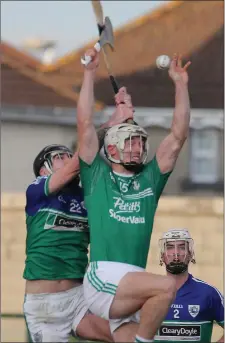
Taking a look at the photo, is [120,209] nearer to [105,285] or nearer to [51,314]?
[105,285]

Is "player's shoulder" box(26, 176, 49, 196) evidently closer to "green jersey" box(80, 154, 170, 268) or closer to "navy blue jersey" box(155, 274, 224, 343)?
"green jersey" box(80, 154, 170, 268)

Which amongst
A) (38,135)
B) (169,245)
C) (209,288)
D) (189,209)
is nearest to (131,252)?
(169,245)

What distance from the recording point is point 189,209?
15672 millimetres

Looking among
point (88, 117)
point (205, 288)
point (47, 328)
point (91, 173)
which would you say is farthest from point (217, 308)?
point (88, 117)

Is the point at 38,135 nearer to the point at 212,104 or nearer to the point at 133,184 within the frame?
the point at 212,104

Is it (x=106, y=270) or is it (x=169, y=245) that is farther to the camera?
(x=169, y=245)

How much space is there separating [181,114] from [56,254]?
1560 mm

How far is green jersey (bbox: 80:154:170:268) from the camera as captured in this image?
5863mm

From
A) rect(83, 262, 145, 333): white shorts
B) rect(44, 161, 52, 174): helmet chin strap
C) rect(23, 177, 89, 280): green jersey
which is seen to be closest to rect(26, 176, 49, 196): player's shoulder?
rect(23, 177, 89, 280): green jersey

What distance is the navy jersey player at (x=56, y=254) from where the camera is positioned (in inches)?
277

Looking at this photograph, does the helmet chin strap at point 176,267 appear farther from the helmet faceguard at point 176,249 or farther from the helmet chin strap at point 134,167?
the helmet chin strap at point 134,167

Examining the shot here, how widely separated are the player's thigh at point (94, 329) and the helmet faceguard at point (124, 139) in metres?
1.04

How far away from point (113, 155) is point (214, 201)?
987cm

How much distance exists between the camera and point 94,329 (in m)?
6.68
